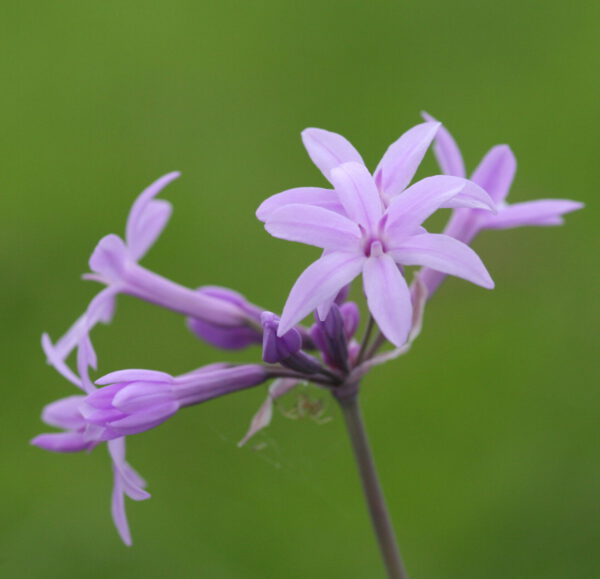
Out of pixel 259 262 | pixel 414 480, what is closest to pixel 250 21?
pixel 259 262

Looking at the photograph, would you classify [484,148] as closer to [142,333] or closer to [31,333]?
[142,333]

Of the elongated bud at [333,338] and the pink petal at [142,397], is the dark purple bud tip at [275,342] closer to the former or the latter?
the elongated bud at [333,338]

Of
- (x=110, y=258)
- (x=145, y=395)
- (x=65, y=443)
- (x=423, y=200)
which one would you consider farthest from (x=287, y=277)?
(x=423, y=200)

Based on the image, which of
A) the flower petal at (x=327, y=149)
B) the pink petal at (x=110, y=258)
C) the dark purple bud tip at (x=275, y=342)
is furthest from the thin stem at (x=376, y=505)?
the pink petal at (x=110, y=258)

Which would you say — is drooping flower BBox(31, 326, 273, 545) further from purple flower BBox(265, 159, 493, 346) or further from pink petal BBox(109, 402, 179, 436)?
purple flower BBox(265, 159, 493, 346)

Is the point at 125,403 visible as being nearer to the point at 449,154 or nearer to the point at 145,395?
the point at 145,395

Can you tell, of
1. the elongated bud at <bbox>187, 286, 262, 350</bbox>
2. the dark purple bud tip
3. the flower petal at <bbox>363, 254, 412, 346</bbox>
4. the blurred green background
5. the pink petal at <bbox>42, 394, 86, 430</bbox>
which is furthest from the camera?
the blurred green background

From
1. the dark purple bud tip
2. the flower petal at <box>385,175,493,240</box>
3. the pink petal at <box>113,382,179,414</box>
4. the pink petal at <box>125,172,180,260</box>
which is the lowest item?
the pink petal at <box>113,382,179,414</box>

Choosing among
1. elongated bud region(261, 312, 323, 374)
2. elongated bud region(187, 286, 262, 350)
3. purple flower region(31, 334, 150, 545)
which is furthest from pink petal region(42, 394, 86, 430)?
elongated bud region(261, 312, 323, 374)
